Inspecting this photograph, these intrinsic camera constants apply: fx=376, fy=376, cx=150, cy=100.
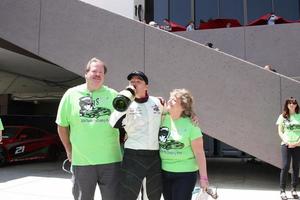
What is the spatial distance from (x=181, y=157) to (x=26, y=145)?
9.25 m

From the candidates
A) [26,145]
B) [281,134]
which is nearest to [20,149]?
[26,145]

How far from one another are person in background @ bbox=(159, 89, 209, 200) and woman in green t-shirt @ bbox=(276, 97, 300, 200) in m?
3.43

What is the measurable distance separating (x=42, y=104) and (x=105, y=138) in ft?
60.2

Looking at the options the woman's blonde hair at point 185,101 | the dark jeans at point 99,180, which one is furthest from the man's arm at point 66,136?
the woman's blonde hair at point 185,101

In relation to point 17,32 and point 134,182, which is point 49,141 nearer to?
point 17,32

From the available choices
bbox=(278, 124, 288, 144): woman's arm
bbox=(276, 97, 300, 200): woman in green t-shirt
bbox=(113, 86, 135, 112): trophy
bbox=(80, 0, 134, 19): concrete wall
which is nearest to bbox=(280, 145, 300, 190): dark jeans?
bbox=(276, 97, 300, 200): woman in green t-shirt

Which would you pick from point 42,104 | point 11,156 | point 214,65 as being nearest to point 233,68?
point 214,65

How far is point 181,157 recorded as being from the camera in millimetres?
3453

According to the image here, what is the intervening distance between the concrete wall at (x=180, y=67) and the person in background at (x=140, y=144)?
427 cm

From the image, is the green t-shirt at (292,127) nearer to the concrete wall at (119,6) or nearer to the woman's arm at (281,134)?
the woman's arm at (281,134)

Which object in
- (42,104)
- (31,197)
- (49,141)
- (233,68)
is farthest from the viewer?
(42,104)

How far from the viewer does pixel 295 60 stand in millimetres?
9820

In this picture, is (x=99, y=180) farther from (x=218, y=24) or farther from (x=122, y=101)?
(x=218, y=24)

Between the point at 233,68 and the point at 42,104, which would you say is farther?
the point at 42,104
